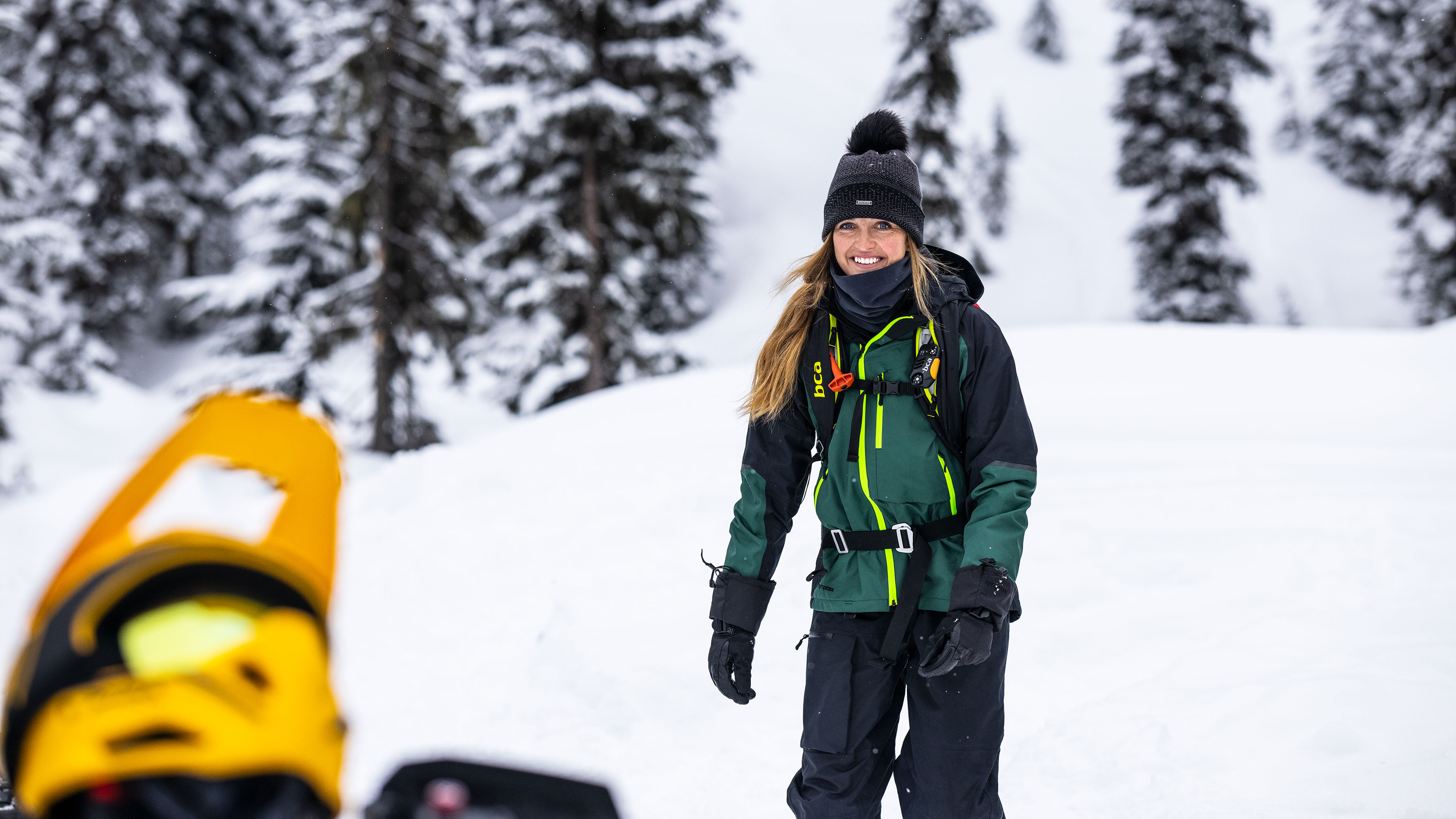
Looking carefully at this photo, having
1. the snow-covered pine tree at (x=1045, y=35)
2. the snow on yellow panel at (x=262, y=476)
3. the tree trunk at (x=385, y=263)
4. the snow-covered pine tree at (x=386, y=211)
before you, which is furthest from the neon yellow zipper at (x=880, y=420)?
the snow-covered pine tree at (x=1045, y=35)

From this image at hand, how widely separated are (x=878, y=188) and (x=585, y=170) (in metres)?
14.3

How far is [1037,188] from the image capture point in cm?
3700

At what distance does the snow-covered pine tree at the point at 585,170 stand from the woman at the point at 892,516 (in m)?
13.4

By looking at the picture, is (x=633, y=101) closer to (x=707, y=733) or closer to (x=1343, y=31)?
(x=707, y=733)

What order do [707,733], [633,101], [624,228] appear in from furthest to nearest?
[624,228]
[633,101]
[707,733]

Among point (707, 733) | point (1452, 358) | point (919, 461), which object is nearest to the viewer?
point (919, 461)

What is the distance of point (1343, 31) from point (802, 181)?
20.0 metres

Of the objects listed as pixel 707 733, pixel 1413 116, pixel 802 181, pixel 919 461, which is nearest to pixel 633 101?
pixel 707 733

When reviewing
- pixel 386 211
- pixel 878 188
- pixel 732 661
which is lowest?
pixel 386 211

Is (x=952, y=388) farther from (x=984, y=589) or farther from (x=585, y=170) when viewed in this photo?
(x=585, y=170)

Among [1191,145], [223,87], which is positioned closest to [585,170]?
[1191,145]

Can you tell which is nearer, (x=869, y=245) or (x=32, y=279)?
(x=869, y=245)

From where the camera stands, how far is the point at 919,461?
8.69 ft

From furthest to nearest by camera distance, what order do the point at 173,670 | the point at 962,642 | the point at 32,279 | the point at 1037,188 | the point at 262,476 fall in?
1. the point at 1037,188
2. the point at 32,279
3. the point at 962,642
4. the point at 262,476
5. the point at 173,670
